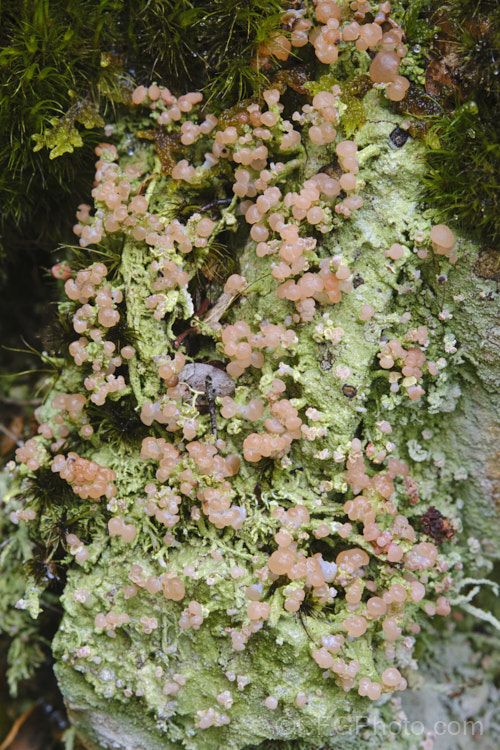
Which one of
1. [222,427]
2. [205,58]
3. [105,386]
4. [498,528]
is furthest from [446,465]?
[205,58]

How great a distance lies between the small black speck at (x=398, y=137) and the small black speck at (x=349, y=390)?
3.10 ft

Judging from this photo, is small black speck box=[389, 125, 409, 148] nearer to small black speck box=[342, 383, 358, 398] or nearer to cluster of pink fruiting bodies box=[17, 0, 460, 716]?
cluster of pink fruiting bodies box=[17, 0, 460, 716]

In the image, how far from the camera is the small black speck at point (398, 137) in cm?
210

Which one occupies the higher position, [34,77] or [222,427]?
[34,77]

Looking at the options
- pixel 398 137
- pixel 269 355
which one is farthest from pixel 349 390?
pixel 398 137

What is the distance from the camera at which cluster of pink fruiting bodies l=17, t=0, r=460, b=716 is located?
6.81 ft

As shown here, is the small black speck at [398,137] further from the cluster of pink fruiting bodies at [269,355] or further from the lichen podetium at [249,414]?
the cluster of pink fruiting bodies at [269,355]

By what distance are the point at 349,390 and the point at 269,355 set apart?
1.14 ft

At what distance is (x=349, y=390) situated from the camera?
216 cm

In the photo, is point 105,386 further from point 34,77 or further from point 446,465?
point 446,465

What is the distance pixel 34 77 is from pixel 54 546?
1949 millimetres

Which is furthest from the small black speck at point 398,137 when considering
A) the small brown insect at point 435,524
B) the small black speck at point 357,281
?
the small brown insect at point 435,524

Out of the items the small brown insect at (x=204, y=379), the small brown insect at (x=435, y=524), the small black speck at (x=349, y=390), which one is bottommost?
the small brown insect at (x=435, y=524)

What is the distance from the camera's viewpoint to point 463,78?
79.0 inches
